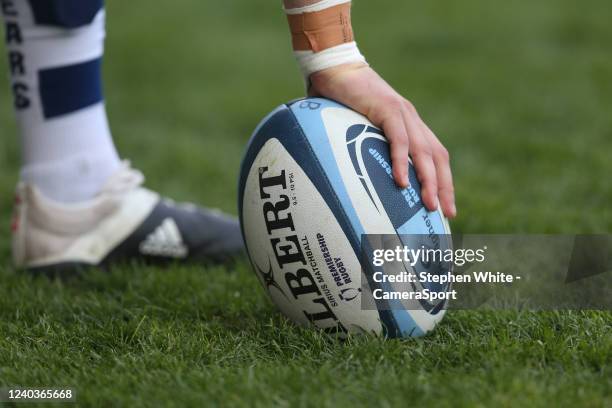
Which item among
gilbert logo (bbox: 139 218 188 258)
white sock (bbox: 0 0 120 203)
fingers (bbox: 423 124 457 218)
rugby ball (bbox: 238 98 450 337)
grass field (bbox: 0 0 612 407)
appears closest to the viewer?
grass field (bbox: 0 0 612 407)

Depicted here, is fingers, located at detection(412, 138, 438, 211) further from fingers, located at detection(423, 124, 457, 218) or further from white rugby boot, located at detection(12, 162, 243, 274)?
white rugby boot, located at detection(12, 162, 243, 274)

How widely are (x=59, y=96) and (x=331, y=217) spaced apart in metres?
1.30

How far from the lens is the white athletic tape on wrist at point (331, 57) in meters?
Result: 2.23

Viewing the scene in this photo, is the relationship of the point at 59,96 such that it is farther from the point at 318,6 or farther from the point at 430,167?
the point at 430,167

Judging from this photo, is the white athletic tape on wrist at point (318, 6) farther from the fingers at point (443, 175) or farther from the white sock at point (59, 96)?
the white sock at point (59, 96)

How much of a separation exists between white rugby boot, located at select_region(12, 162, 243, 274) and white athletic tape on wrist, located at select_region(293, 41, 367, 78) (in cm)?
100

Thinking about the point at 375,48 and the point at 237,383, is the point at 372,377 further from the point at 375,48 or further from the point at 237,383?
the point at 375,48

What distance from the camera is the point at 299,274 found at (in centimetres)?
211

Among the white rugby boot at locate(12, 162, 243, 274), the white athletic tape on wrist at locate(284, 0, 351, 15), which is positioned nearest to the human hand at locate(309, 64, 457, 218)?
the white athletic tape on wrist at locate(284, 0, 351, 15)

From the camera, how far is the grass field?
184 cm

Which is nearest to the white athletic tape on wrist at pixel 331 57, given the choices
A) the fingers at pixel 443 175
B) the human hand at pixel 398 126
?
the human hand at pixel 398 126

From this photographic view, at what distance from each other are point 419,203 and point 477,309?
1.26ft

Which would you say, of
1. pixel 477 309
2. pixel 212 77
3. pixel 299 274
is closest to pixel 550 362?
pixel 477 309

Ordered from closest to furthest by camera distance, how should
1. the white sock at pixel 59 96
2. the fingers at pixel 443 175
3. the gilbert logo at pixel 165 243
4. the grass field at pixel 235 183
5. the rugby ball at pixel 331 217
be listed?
the grass field at pixel 235 183, the rugby ball at pixel 331 217, the fingers at pixel 443 175, the white sock at pixel 59 96, the gilbert logo at pixel 165 243
